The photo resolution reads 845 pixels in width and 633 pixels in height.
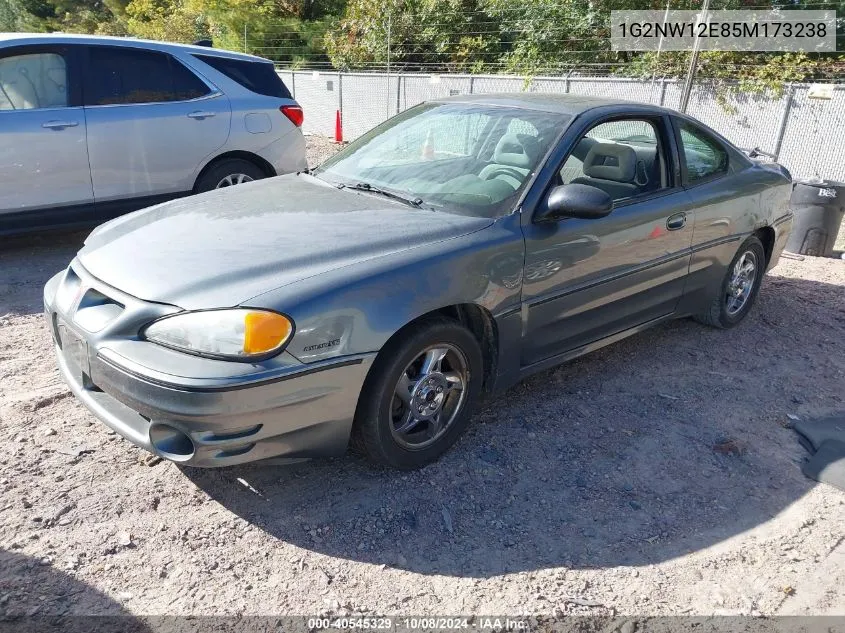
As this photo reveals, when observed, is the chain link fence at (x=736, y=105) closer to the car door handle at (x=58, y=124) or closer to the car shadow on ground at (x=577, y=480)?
the car door handle at (x=58, y=124)

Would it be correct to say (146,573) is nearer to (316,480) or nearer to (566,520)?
(316,480)

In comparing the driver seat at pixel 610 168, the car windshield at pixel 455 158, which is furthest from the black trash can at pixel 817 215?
the car windshield at pixel 455 158

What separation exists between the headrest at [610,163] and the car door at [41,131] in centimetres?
423

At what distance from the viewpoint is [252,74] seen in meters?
6.85

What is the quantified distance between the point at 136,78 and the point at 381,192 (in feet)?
12.0

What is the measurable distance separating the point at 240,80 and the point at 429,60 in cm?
1244

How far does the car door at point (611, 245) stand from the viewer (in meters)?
3.50

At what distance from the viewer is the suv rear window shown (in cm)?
666

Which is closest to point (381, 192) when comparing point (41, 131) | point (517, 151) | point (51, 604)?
point (517, 151)

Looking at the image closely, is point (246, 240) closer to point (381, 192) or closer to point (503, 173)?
point (381, 192)

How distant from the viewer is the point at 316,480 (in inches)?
124

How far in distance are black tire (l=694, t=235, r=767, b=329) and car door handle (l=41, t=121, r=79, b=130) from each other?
518 centimetres

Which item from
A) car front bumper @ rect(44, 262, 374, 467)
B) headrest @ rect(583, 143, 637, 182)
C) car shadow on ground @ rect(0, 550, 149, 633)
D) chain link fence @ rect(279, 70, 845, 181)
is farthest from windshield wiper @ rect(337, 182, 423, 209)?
chain link fence @ rect(279, 70, 845, 181)

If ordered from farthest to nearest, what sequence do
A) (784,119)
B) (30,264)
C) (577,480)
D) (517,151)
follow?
(784,119) → (30,264) → (517,151) → (577,480)
